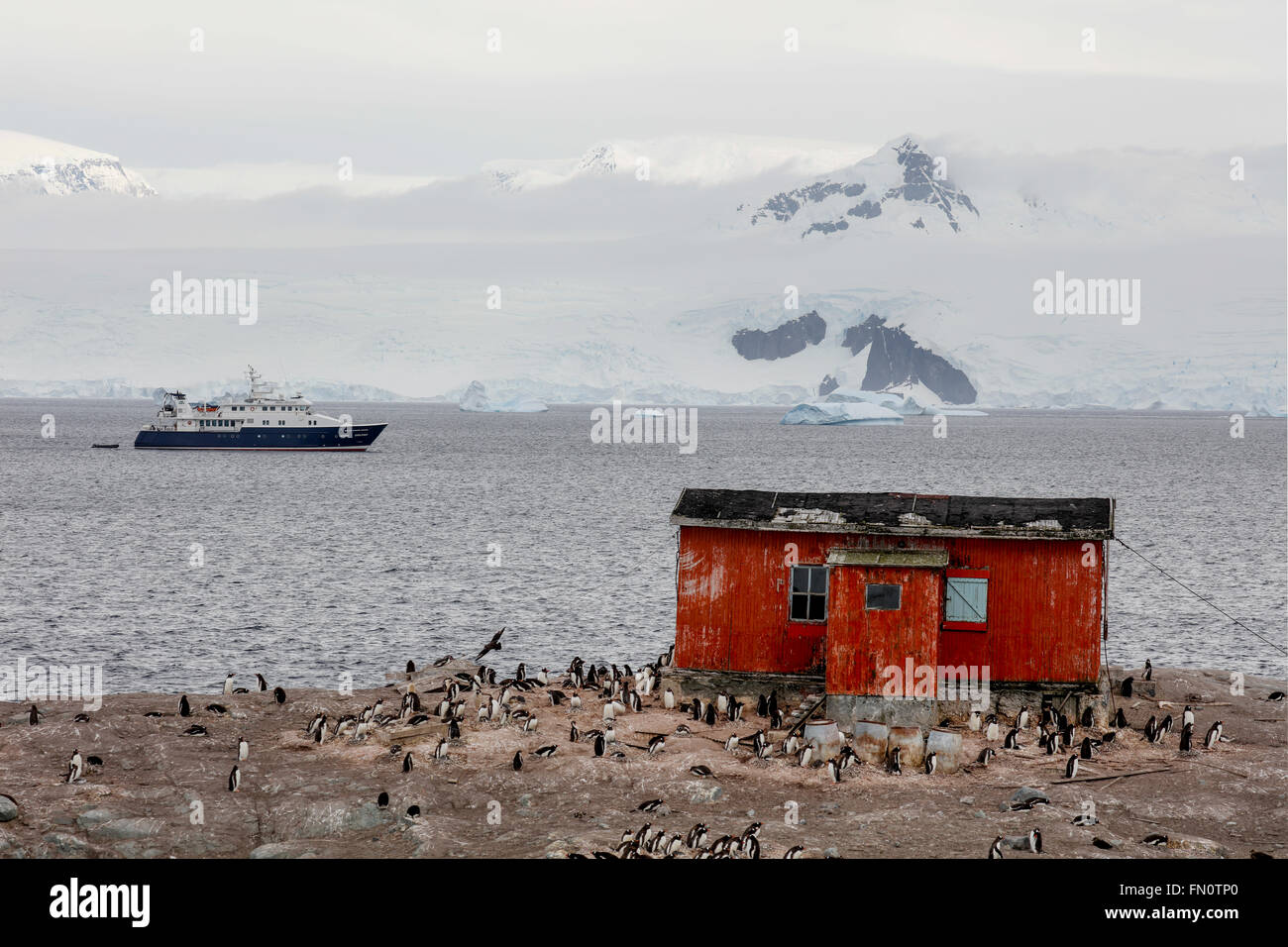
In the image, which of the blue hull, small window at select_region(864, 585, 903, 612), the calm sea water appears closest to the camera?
small window at select_region(864, 585, 903, 612)

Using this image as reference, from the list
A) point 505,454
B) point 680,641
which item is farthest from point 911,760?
point 505,454

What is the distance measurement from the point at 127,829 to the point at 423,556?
43508mm

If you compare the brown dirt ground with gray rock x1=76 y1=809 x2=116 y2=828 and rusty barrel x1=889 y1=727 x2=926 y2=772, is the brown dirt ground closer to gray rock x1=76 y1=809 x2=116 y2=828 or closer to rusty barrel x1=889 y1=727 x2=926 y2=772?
gray rock x1=76 y1=809 x2=116 y2=828

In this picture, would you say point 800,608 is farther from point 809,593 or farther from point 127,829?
point 127,829

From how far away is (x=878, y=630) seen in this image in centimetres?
2678

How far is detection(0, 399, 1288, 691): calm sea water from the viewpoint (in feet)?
141

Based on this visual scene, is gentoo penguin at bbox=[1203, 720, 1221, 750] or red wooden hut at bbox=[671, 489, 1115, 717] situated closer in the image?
red wooden hut at bbox=[671, 489, 1115, 717]

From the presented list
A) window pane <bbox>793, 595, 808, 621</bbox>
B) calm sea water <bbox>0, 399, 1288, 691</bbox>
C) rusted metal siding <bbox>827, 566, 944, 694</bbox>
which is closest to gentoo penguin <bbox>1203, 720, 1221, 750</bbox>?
rusted metal siding <bbox>827, 566, 944, 694</bbox>

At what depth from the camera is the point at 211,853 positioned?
20.6 meters

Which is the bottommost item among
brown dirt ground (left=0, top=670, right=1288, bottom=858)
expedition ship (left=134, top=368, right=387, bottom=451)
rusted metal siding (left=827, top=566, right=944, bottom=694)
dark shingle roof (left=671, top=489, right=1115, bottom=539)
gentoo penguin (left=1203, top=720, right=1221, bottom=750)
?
brown dirt ground (left=0, top=670, right=1288, bottom=858)

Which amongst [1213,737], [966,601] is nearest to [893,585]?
[966,601]

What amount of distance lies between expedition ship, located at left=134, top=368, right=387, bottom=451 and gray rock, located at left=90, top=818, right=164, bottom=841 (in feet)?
400

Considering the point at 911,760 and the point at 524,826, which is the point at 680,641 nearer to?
the point at 911,760

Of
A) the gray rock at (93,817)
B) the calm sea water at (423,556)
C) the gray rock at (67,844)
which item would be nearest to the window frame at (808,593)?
the calm sea water at (423,556)
